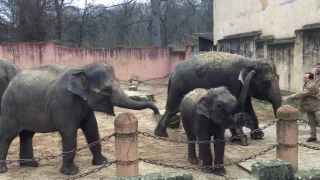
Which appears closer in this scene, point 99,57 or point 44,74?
point 44,74

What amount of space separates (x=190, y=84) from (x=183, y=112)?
1739mm

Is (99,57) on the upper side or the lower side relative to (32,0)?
lower

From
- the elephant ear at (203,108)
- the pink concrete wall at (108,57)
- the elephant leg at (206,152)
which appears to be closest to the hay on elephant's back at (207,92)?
the elephant ear at (203,108)

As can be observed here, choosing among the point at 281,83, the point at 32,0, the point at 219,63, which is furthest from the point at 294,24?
the point at 32,0

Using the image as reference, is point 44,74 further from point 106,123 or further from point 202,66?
point 106,123

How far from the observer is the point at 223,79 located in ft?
25.3

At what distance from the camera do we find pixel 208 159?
18.9 feet

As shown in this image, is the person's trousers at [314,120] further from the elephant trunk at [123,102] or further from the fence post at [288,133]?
the elephant trunk at [123,102]

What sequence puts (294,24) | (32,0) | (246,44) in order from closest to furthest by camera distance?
1. (294,24)
2. (246,44)
3. (32,0)

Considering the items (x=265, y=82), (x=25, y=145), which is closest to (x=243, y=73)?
(x=265, y=82)

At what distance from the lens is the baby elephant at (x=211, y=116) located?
17.0ft

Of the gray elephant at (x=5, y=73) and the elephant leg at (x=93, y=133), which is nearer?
the elephant leg at (x=93, y=133)

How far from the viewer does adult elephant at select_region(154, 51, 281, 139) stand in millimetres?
7387

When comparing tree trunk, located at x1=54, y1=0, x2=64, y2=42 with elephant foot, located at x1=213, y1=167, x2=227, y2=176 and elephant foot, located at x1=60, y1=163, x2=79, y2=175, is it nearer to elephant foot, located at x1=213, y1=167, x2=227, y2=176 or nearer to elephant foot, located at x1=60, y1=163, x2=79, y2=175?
elephant foot, located at x1=60, y1=163, x2=79, y2=175
